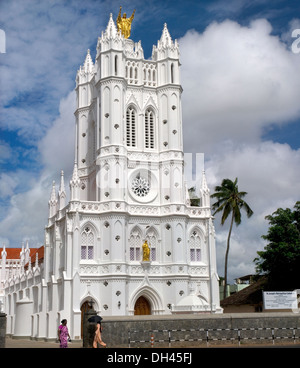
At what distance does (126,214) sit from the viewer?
149 ft

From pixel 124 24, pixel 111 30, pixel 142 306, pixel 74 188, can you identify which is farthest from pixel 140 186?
pixel 124 24

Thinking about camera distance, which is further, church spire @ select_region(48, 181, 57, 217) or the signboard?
church spire @ select_region(48, 181, 57, 217)

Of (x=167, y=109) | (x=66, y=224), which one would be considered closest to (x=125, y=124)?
(x=167, y=109)

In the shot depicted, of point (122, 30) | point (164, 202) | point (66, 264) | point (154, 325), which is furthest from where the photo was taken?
point (122, 30)

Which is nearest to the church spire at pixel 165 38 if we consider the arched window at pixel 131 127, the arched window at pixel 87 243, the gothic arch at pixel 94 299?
the arched window at pixel 131 127

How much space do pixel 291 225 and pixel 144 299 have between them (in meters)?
14.6

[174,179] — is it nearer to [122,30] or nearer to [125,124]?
[125,124]

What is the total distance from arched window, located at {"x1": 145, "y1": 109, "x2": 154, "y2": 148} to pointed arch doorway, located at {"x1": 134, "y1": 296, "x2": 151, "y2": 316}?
1452cm

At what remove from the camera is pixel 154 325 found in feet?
89.1

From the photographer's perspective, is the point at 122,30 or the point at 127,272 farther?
the point at 122,30

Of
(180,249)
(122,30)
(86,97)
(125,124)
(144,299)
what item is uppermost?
(122,30)

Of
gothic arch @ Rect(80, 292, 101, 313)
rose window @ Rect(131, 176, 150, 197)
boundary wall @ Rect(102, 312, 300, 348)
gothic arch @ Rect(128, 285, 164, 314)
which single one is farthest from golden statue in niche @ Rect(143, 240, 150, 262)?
boundary wall @ Rect(102, 312, 300, 348)

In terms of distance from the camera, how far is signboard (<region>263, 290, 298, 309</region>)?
32125 millimetres

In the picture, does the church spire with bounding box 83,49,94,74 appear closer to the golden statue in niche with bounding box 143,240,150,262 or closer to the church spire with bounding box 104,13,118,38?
the church spire with bounding box 104,13,118,38
